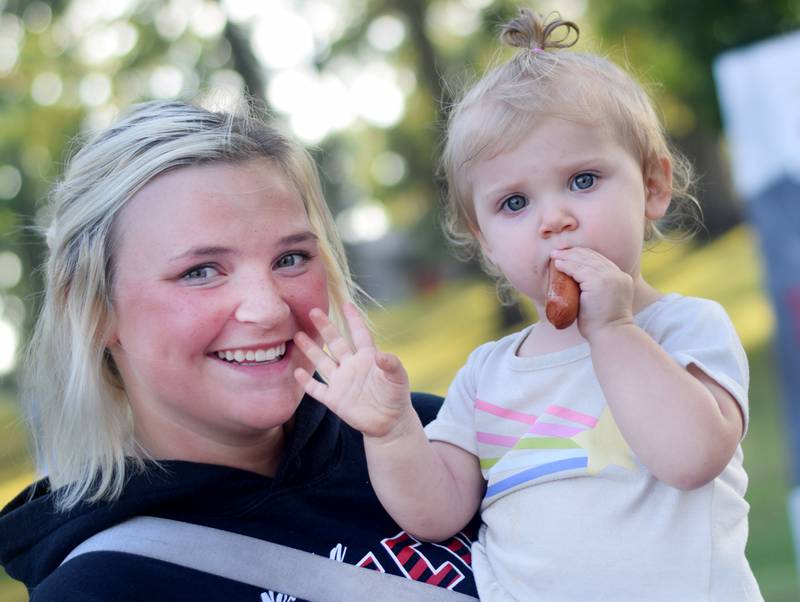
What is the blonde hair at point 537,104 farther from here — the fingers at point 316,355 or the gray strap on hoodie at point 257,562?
the gray strap on hoodie at point 257,562

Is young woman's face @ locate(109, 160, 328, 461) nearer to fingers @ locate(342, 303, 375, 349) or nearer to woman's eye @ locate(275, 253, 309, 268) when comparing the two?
woman's eye @ locate(275, 253, 309, 268)

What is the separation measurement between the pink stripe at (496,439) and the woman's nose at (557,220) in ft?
1.57

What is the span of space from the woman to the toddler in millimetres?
152

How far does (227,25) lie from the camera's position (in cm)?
1395

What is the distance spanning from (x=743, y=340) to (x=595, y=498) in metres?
12.0

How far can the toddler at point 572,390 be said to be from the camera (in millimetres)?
1888

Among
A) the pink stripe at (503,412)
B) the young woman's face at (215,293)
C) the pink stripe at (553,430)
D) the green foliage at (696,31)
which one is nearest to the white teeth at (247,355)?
the young woman's face at (215,293)

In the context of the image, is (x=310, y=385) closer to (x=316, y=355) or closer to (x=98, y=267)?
(x=316, y=355)

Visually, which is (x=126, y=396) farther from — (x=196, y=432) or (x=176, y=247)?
(x=176, y=247)

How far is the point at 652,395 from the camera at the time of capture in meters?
1.83

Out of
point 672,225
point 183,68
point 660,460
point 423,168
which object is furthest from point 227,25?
point 660,460

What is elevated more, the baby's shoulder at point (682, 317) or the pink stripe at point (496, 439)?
the baby's shoulder at point (682, 317)

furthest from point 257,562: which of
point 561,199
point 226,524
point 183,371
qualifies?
point 561,199

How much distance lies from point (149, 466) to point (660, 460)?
46.7 inches
